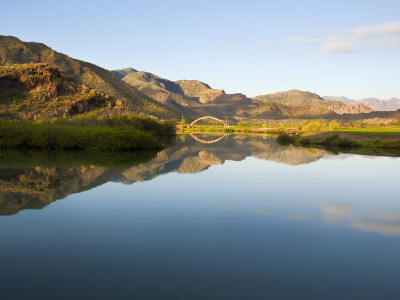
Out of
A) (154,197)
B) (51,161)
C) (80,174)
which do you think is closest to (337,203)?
(154,197)

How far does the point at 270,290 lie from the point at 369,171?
62.8 feet

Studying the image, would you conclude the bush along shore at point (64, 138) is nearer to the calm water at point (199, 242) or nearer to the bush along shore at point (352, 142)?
→ the calm water at point (199, 242)

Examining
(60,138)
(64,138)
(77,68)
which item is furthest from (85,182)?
(77,68)

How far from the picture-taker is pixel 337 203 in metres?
13.2

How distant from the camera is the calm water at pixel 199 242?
601 cm

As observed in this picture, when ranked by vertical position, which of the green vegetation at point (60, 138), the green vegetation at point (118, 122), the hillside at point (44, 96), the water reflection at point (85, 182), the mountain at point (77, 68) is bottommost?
the water reflection at point (85, 182)

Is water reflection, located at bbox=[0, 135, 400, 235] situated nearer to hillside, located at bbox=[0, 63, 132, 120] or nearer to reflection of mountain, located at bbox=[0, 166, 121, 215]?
reflection of mountain, located at bbox=[0, 166, 121, 215]

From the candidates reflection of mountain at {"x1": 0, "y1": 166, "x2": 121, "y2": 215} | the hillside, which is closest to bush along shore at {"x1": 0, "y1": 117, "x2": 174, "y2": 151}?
reflection of mountain at {"x1": 0, "y1": 166, "x2": 121, "y2": 215}

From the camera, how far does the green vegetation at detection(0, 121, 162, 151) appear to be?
105 feet

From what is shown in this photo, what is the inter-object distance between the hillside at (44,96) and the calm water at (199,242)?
193ft

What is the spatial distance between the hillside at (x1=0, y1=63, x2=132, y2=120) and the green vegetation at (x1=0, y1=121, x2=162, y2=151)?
34.7 meters

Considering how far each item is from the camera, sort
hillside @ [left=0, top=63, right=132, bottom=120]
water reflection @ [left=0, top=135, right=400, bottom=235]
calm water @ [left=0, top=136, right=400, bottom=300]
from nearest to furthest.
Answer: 1. calm water @ [left=0, top=136, right=400, bottom=300]
2. water reflection @ [left=0, top=135, right=400, bottom=235]
3. hillside @ [left=0, top=63, right=132, bottom=120]

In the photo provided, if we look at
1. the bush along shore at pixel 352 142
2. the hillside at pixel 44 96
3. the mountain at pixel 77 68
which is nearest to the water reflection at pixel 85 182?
the bush along shore at pixel 352 142

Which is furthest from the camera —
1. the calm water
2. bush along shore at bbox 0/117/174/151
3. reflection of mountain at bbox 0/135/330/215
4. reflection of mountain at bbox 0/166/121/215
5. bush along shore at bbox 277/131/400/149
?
bush along shore at bbox 277/131/400/149
